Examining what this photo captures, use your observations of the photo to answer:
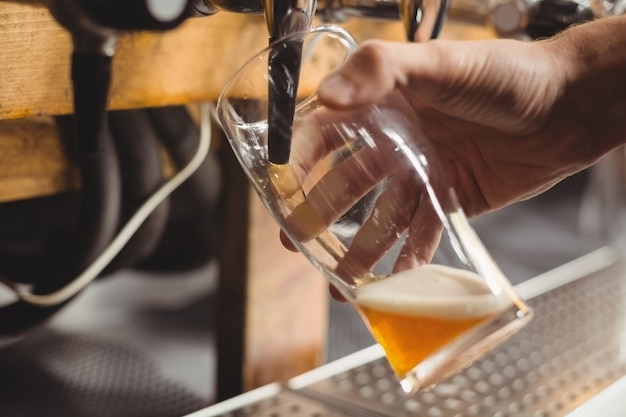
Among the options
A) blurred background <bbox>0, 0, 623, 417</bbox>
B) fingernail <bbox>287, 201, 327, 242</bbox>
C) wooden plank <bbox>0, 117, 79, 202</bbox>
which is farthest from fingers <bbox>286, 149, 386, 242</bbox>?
wooden plank <bbox>0, 117, 79, 202</bbox>

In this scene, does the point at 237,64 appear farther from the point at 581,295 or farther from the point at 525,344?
the point at 581,295

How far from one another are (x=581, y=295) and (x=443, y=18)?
517mm

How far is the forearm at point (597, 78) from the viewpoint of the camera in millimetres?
543

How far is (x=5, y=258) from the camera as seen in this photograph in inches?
28.8

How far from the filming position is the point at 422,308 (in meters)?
0.42

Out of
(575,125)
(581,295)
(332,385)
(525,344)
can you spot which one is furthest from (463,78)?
(581,295)

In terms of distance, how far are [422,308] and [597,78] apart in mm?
241

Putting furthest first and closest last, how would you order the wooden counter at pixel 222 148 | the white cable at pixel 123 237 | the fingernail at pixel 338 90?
the white cable at pixel 123 237, the wooden counter at pixel 222 148, the fingernail at pixel 338 90

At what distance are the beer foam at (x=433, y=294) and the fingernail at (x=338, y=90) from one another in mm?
119

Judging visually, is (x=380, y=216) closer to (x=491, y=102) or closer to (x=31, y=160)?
(x=491, y=102)

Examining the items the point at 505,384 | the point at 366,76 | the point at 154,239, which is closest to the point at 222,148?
the point at 154,239

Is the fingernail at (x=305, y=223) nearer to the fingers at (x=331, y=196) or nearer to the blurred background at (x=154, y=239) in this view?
the fingers at (x=331, y=196)

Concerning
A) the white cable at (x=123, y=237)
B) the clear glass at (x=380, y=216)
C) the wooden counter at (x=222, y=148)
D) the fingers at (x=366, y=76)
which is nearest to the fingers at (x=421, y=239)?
the clear glass at (x=380, y=216)

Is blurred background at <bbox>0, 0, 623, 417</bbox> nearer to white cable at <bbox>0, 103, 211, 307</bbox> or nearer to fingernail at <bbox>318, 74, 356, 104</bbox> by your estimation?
white cable at <bbox>0, 103, 211, 307</bbox>
